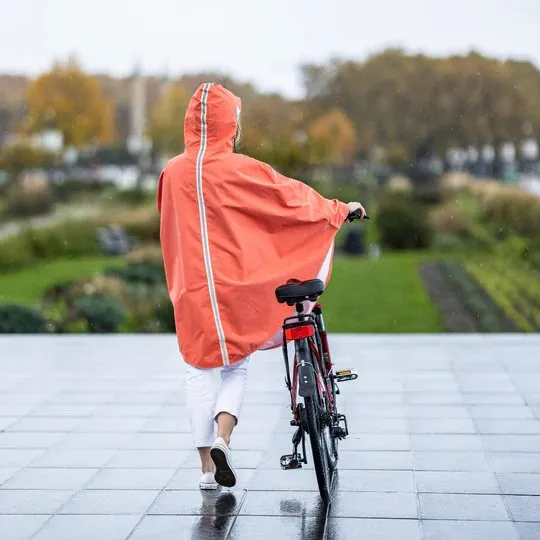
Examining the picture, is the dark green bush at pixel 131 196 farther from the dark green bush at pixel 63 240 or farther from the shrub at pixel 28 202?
the dark green bush at pixel 63 240

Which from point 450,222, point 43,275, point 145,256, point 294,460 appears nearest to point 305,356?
point 294,460

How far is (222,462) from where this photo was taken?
4.87 metres

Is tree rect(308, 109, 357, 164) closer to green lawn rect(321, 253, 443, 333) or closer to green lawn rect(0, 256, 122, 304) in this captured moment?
green lawn rect(321, 253, 443, 333)

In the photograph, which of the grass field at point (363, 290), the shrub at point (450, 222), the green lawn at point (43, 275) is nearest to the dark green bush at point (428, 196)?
the shrub at point (450, 222)

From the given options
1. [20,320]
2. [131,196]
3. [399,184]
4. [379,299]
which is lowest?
[399,184]

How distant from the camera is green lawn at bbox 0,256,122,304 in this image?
660 inches

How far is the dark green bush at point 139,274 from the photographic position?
15.3 metres

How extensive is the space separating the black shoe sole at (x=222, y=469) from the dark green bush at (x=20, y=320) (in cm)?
685

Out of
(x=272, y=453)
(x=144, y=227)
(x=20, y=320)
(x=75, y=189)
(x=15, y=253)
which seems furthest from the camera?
(x=75, y=189)

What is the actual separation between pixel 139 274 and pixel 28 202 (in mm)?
11056

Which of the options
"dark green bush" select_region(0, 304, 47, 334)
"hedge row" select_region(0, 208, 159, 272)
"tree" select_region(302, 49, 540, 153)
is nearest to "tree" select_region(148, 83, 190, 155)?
"tree" select_region(302, 49, 540, 153)

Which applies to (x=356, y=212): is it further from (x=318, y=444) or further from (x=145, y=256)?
(x=145, y=256)

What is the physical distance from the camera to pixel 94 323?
41.6ft

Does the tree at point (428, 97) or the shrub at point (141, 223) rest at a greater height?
the tree at point (428, 97)
